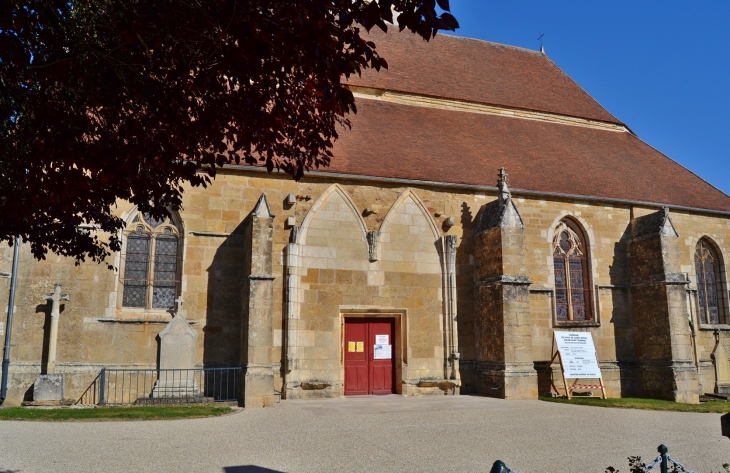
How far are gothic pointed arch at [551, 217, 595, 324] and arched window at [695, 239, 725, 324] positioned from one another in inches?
165

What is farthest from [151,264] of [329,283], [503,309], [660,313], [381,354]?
[660,313]

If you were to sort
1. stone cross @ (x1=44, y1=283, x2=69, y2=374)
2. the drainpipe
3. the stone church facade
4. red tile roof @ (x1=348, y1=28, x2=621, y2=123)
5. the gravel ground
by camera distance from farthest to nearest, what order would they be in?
red tile roof @ (x1=348, y1=28, x2=621, y2=123) → the stone church facade → stone cross @ (x1=44, y1=283, x2=69, y2=374) → the drainpipe → the gravel ground

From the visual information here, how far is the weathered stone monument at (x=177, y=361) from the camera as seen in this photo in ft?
41.5

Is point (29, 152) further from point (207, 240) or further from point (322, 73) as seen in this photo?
point (207, 240)

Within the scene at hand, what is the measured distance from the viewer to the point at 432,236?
1552 centimetres

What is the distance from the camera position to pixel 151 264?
13656 mm

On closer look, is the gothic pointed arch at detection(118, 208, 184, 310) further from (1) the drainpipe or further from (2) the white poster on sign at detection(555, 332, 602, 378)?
(2) the white poster on sign at detection(555, 332, 602, 378)

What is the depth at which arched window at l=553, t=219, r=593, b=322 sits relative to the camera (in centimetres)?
1653

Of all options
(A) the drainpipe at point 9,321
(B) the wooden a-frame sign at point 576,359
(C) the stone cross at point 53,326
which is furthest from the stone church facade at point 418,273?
(B) the wooden a-frame sign at point 576,359

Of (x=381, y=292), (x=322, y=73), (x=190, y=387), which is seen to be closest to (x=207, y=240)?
(x=190, y=387)

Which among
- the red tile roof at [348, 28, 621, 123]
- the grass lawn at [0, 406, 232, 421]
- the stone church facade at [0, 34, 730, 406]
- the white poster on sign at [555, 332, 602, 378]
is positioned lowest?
the grass lawn at [0, 406, 232, 421]

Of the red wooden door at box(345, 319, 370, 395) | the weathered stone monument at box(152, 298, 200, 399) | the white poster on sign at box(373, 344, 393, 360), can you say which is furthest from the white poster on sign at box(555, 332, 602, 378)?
the weathered stone monument at box(152, 298, 200, 399)

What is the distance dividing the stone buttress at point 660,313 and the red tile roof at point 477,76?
6.51 m

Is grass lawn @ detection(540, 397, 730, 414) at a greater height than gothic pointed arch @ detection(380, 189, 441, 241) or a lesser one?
lesser
